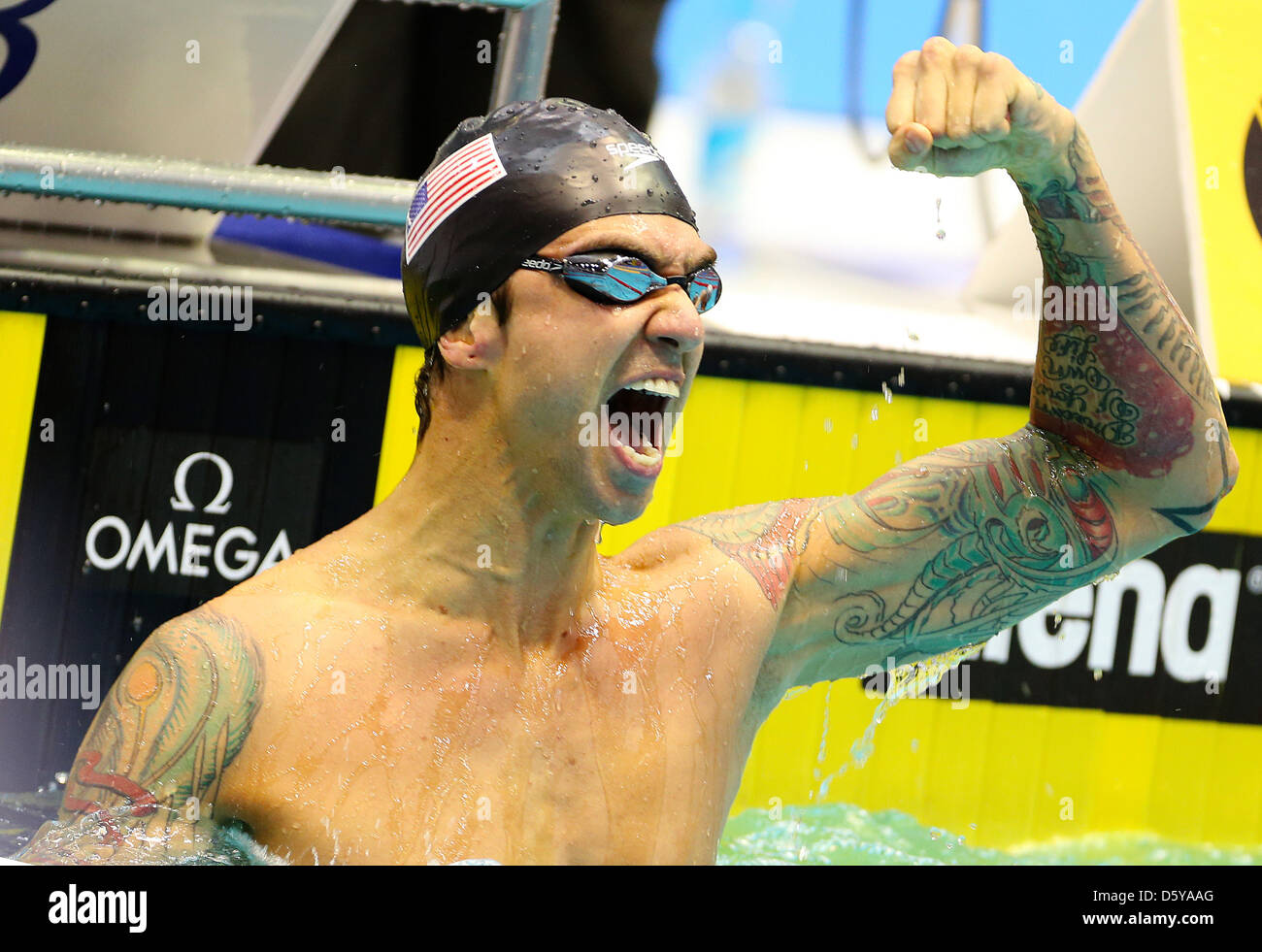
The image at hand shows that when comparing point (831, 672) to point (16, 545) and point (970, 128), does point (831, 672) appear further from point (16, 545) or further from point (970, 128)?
point (16, 545)

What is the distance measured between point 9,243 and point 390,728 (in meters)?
2.43

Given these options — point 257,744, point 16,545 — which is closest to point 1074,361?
point 257,744

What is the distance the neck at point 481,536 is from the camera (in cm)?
193

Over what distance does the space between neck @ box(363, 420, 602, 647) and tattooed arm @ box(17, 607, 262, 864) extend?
30cm

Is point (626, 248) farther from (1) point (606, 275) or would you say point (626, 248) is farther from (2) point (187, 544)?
(2) point (187, 544)

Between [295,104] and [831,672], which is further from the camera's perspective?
[295,104]

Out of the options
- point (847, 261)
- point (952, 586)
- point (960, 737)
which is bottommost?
point (960, 737)

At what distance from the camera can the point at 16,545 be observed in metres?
3.64

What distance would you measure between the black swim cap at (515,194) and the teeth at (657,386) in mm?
226

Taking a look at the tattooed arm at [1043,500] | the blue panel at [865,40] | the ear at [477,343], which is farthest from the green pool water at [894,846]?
the blue panel at [865,40]

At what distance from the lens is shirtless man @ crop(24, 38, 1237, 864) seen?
5.80ft

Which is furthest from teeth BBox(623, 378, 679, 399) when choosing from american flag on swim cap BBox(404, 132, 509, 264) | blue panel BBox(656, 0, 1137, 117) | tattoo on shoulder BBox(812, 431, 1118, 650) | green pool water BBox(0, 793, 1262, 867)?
blue panel BBox(656, 0, 1137, 117)

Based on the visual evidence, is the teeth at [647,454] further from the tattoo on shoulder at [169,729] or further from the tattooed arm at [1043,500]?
the tattoo on shoulder at [169,729]
